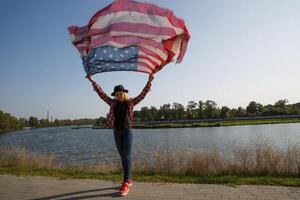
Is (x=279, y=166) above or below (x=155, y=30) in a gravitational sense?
below

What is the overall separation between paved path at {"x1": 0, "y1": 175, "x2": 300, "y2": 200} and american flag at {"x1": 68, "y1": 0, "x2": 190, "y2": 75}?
2679 mm

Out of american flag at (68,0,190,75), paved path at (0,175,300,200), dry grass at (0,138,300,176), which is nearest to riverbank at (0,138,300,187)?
dry grass at (0,138,300,176)

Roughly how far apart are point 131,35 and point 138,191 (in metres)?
3.33

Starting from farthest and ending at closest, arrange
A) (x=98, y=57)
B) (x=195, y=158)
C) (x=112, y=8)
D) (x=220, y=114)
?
1. (x=220, y=114)
2. (x=195, y=158)
3. (x=98, y=57)
4. (x=112, y=8)

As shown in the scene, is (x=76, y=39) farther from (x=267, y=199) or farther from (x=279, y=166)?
(x=279, y=166)

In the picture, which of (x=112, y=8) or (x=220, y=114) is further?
(x=220, y=114)

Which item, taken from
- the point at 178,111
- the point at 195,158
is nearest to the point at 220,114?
the point at 178,111

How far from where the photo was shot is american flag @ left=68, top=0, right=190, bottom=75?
21.2 feet

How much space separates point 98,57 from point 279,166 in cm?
589

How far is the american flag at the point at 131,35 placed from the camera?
6477mm

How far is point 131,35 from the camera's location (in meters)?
6.76

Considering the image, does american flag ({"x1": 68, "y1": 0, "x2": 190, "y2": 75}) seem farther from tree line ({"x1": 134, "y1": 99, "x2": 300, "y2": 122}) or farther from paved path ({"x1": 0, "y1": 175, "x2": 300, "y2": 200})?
tree line ({"x1": 134, "y1": 99, "x2": 300, "y2": 122})

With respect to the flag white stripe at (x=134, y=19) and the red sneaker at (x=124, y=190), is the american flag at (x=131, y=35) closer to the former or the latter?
the flag white stripe at (x=134, y=19)

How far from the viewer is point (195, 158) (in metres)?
9.60
